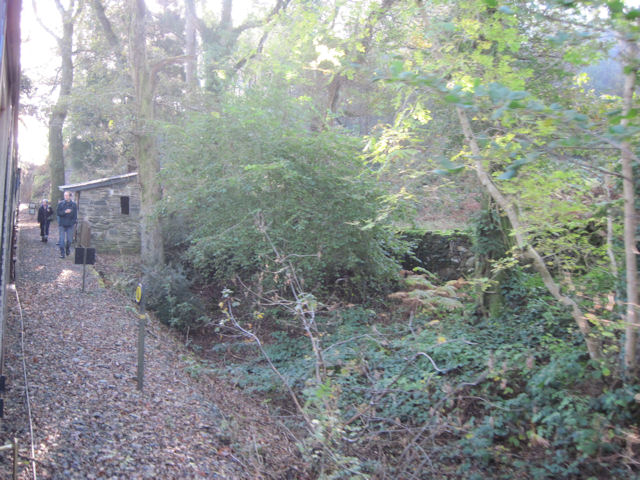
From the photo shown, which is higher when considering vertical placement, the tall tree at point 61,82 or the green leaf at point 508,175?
the tall tree at point 61,82

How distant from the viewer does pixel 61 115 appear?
22.7 metres

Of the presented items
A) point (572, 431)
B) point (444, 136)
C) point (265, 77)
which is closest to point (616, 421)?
point (572, 431)

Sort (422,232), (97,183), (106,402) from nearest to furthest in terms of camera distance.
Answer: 1. (106,402)
2. (422,232)
3. (97,183)

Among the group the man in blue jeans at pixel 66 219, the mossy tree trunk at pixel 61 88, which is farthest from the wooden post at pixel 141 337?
the mossy tree trunk at pixel 61 88

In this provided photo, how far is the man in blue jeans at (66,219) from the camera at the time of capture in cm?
1420

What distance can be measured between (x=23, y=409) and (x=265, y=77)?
9041 millimetres

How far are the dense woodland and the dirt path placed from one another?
695 millimetres

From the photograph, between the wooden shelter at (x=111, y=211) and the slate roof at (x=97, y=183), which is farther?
the wooden shelter at (x=111, y=211)

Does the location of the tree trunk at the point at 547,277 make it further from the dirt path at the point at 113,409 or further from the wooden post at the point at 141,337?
the wooden post at the point at 141,337

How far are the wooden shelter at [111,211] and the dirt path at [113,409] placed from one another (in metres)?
8.61

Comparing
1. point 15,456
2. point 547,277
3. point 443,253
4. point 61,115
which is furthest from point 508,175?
point 61,115

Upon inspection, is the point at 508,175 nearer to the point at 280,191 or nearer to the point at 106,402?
the point at 106,402

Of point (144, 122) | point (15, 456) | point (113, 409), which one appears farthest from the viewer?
point (144, 122)

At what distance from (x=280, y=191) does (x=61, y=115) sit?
17388 millimetres
